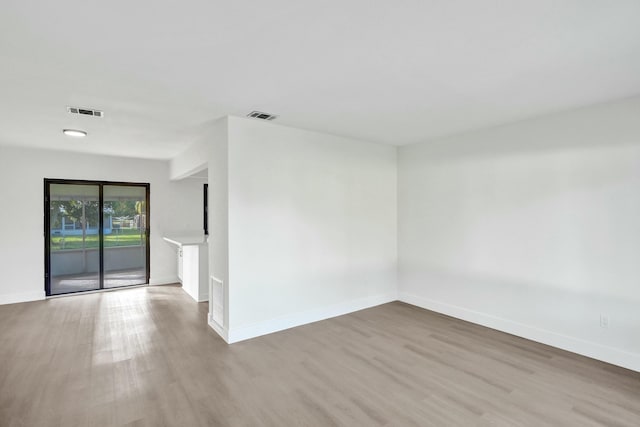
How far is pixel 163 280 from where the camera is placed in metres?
6.42

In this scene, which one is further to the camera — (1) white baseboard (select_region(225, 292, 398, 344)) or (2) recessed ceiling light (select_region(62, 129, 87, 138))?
(2) recessed ceiling light (select_region(62, 129, 87, 138))

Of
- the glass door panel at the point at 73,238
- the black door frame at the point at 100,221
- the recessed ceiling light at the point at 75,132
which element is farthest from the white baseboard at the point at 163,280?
the recessed ceiling light at the point at 75,132

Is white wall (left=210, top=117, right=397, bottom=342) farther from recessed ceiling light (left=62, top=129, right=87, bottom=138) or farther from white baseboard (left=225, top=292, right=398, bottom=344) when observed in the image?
recessed ceiling light (left=62, top=129, right=87, bottom=138)

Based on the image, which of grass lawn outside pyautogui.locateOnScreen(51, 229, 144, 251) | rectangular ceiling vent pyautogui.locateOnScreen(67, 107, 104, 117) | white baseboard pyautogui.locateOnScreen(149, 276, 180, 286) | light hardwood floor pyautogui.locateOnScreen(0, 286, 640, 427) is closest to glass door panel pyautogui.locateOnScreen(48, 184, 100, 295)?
grass lawn outside pyautogui.locateOnScreen(51, 229, 144, 251)

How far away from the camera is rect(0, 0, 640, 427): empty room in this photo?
6.55 ft

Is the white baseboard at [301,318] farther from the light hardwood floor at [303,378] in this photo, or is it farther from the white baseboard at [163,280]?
the white baseboard at [163,280]

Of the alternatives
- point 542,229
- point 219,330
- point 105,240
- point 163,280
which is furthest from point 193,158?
point 542,229

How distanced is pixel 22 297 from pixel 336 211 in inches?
214

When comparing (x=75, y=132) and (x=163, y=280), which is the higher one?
(x=75, y=132)

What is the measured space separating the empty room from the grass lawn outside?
75mm

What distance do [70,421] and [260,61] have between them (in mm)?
2882

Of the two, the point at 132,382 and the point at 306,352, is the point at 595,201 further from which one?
the point at 132,382

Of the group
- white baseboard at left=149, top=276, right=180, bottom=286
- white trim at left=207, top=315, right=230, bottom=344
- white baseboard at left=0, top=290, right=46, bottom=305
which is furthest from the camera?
white baseboard at left=149, top=276, right=180, bottom=286

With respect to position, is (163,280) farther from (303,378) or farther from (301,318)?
(303,378)
